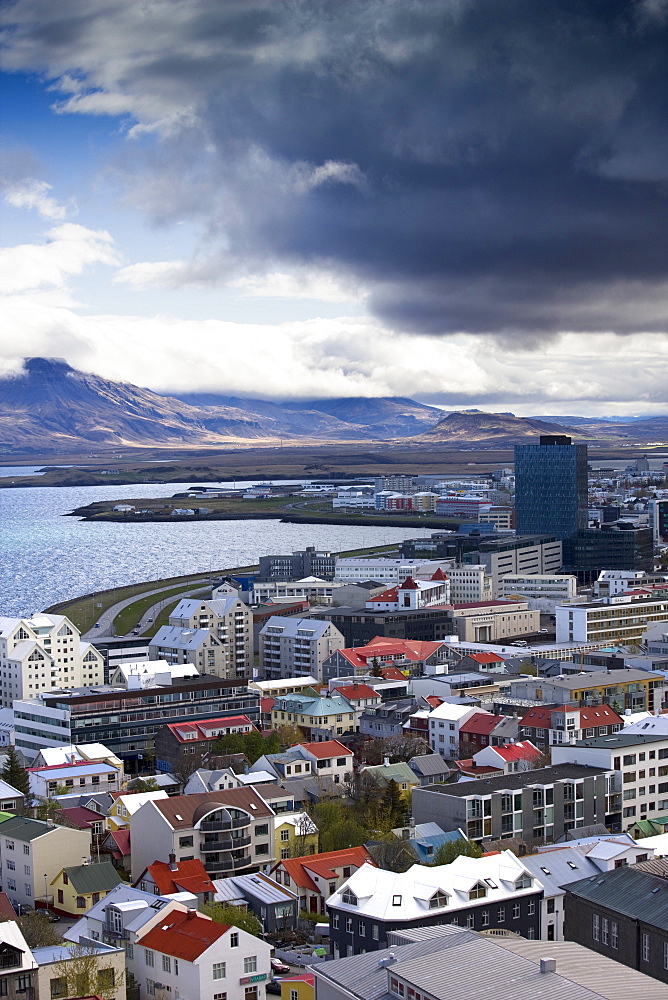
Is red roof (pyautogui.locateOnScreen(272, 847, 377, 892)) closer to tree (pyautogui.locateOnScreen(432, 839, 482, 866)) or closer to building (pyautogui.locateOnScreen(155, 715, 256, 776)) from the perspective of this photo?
tree (pyautogui.locateOnScreen(432, 839, 482, 866))

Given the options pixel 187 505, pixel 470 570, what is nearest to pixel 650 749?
pixel 470 570

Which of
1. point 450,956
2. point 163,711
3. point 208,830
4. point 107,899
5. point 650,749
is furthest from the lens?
point 163,711

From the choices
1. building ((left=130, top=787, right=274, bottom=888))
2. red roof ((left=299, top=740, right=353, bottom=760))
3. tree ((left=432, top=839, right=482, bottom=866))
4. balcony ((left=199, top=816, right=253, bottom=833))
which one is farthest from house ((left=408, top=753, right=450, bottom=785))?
balcony ((left=199, top=816, right=253, bottom=833))

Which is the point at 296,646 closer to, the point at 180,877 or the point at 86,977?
the point at 180,877

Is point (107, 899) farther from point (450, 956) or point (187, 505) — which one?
point (187, 505)

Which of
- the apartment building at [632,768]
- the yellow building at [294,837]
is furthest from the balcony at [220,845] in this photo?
the apartment building at [632,768]

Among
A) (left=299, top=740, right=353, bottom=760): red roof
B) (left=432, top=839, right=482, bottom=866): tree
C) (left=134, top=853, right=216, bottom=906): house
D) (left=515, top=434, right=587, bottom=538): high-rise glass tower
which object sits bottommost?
(left=134, top=853, right=216, bottom=906): house

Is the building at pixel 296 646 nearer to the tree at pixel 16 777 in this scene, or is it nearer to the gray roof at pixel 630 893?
the tree at pixel 16 777
